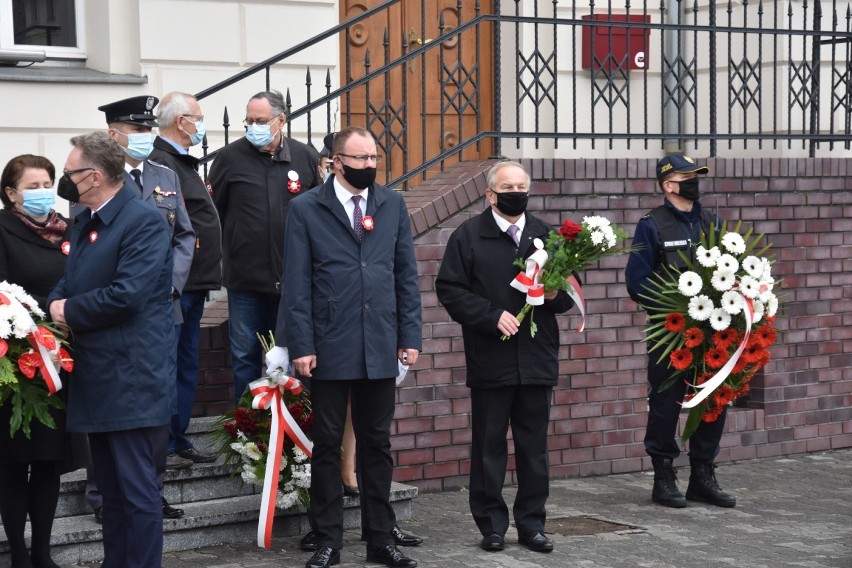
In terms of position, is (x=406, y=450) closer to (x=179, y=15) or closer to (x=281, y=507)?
(x=281, y=507)

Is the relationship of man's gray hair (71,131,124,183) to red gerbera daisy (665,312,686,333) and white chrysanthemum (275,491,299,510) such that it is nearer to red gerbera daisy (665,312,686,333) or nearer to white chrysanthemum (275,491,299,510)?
white chrysanthemum (275,491,299,510)

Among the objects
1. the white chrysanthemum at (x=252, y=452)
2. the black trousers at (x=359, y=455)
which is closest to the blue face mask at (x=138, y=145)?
the black trousers at (x=359, y=455)

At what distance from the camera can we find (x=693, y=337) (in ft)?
25.5

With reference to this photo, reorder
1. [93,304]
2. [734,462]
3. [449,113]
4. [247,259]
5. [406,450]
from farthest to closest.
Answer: [449,113]
[734,462]
[406,450]
[247,259]
[93,304]

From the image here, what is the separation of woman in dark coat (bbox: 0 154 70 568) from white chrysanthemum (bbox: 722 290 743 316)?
3.38 metres

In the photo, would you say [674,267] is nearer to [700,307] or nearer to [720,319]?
[700,307]

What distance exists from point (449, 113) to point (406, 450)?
324 centimetres

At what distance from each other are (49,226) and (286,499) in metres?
1.74

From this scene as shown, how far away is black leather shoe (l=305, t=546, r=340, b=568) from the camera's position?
6531mm

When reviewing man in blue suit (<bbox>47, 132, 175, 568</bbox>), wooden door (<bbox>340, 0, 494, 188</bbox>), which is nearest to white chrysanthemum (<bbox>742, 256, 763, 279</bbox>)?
wooden door (<bbox>340, 0, 494, 188</bbox>)

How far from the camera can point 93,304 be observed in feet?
18.2

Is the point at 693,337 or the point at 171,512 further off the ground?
the point at 693,337

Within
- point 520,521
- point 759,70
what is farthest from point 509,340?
point 759,70

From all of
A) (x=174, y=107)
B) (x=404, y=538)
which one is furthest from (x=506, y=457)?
(x=174, y=107)
